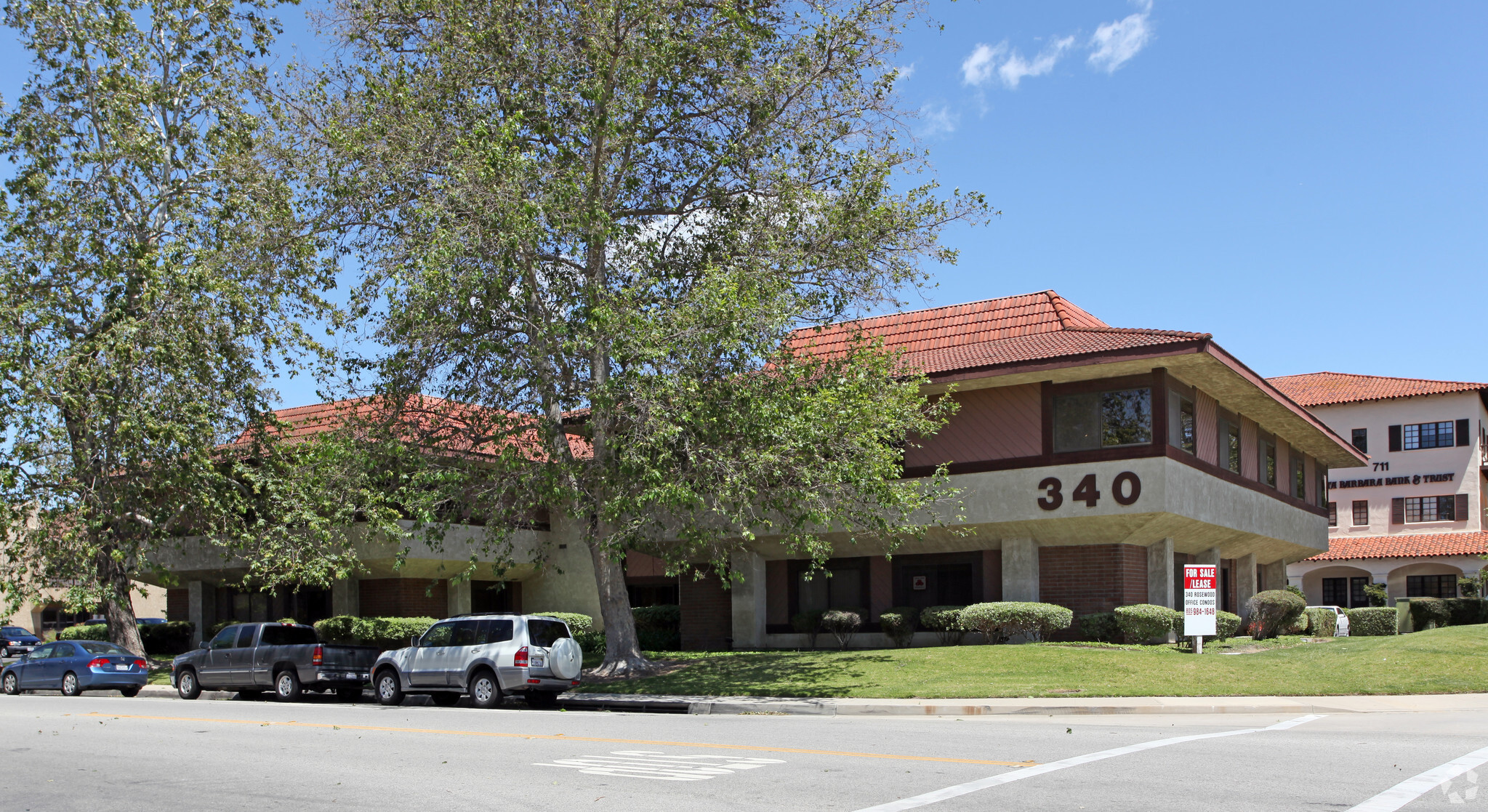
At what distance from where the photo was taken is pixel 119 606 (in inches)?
1231

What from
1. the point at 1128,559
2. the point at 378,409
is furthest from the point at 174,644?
the point at 1128,559

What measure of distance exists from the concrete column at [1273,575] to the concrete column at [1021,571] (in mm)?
15999

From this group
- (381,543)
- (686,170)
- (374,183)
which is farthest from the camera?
(381,543)

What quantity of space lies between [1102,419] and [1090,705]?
1003 cm

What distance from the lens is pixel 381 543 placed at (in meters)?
34.0

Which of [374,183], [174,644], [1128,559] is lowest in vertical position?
[174,644]

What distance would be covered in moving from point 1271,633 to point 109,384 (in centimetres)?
2917

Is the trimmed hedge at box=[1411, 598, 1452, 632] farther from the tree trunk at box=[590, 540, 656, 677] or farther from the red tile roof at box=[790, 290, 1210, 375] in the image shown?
the tree trunk at box=[590, 540, 656, 677]

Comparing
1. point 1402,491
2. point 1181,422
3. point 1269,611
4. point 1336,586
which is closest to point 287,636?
point 1181,422

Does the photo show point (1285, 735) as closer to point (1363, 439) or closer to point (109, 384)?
point (109, 384)

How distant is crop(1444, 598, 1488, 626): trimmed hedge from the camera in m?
41.2

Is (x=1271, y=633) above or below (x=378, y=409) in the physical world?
below

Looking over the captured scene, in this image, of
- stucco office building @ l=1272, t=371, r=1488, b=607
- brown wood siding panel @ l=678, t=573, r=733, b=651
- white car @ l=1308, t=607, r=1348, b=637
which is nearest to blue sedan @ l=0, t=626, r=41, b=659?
brown wood siding panel @ l=678, t=573, r=733, b=651

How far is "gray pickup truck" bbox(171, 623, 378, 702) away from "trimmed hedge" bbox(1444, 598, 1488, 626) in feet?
115
